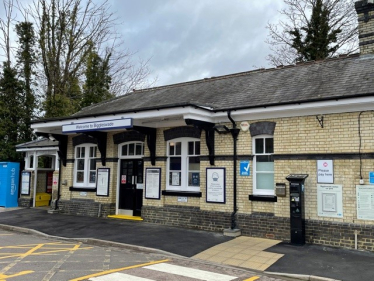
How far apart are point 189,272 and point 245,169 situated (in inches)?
173

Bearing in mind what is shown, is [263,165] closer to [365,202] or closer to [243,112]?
[243,112]

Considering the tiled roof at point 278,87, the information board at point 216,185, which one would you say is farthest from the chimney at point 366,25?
the information board at point 216,185

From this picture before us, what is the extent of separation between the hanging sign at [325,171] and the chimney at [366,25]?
4354 mm

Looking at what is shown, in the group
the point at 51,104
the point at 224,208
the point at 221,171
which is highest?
the point at 51,104

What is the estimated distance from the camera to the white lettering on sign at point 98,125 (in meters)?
11.2

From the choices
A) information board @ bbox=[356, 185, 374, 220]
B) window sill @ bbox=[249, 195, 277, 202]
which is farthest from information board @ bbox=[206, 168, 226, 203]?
information board @ bbox=[356, 185, 374, 220]

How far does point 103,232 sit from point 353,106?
804 centimetres

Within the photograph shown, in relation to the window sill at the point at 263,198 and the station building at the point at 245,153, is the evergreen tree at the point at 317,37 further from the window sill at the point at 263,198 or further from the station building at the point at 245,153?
the window sill at the point at 263,198

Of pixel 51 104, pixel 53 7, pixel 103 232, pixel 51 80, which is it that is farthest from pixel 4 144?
pixel 103 232

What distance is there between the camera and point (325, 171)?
913 cm

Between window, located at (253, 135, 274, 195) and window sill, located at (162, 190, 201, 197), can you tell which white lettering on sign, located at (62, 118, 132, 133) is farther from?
window, located at (253, 135, 274, 195)

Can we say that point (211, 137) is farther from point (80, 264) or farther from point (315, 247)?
point (80, 264)

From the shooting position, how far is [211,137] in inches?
440

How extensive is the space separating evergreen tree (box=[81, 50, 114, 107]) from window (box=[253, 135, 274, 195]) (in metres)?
15.3
